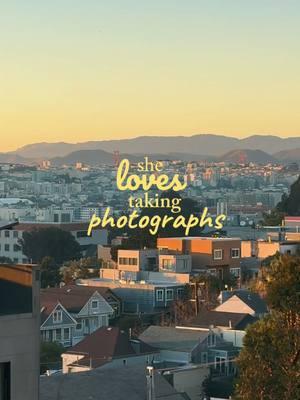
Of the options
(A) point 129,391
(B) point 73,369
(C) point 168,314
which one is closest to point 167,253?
(C) point 168,314

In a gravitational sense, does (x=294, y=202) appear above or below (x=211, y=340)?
above

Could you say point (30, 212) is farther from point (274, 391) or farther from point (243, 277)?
point (274, 391)

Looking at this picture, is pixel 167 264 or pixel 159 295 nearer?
pixel 159 295

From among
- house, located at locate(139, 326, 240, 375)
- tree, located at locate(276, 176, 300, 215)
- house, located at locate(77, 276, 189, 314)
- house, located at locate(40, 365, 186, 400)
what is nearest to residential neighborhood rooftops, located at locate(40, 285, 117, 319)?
house, located at locate(77, 276, 189, 314)

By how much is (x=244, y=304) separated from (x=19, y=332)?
31.7m

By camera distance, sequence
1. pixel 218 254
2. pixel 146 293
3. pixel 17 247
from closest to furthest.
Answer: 1. pixel 146 293
2. pixel 218 254
3. pixel 17 247

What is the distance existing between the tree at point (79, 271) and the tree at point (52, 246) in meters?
9.04

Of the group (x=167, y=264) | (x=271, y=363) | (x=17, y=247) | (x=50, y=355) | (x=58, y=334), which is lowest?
(x=58, y=334)

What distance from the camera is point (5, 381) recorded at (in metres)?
11.9

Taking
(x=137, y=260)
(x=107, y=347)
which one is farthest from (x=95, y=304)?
(x=107, y=347)

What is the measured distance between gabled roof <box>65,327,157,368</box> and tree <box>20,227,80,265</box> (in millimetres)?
37868

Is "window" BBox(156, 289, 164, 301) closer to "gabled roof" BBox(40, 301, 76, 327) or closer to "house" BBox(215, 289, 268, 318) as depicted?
"gabled roof" BBox(40, 301, 76, 327)

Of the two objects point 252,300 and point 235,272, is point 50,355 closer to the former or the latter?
point 252,300

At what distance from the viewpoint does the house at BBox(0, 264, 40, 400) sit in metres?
11.8
